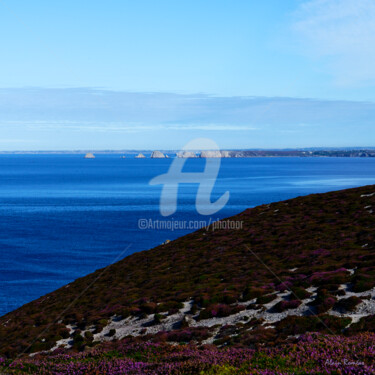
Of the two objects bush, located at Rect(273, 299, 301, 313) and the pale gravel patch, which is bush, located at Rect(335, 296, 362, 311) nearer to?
the pale gravel patch

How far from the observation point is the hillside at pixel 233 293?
19531 mm

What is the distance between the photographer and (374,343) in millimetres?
13523

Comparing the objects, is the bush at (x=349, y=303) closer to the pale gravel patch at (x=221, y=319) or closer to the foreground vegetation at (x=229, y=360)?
the pale gravel patch at (x=221, y=319)

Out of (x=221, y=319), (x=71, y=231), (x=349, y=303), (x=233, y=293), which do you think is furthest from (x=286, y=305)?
(x=71, y=231)

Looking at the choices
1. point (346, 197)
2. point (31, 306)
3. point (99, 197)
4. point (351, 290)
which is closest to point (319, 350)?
point (351, 290)

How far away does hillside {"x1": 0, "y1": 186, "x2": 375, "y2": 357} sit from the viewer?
19.5 metres

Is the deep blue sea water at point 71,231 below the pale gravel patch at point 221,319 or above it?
below

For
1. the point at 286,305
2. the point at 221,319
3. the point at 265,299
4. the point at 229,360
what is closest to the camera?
the point at 229,360

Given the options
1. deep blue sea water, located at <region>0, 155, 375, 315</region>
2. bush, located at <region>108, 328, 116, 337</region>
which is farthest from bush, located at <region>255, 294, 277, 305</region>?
deep blue sea water, located at <region>0, 155, 375, 315</region>

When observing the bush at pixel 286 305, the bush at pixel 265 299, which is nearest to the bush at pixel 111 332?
the bush at pixel 265 299

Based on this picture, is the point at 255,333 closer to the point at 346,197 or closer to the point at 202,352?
the point at 202,352

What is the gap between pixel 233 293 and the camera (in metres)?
24.6

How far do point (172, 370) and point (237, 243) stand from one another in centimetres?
2734

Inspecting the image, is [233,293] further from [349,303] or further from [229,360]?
[229,360]
